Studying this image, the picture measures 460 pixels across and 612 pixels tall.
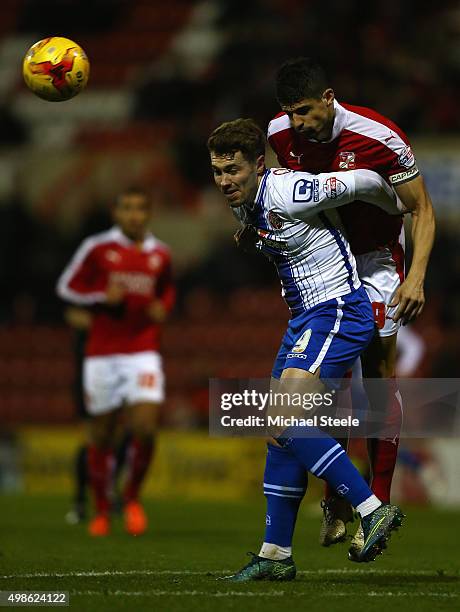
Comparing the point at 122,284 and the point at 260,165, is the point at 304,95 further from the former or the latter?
the point at 122,284

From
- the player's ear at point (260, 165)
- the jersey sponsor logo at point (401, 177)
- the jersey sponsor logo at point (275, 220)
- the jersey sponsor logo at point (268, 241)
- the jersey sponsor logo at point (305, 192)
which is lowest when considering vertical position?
the jersey sponsor logo at point (268, 241)

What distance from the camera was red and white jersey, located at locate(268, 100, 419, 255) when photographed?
588cm

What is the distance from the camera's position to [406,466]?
13.0 meters

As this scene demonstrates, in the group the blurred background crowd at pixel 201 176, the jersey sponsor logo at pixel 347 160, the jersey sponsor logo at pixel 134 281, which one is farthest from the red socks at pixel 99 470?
the blurred background crowd at pixel 201 176

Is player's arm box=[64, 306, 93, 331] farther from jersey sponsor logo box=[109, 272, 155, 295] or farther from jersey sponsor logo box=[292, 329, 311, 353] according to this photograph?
jersey sponsor logo box=[292, 329, 311, 353]

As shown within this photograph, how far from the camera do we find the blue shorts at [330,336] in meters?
5.48

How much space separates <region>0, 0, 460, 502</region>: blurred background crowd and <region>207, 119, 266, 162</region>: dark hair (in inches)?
361

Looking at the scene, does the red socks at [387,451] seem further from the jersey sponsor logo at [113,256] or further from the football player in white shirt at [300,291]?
the jersey sponsor logo at [113,256]

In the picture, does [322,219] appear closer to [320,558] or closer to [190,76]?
[320,558]

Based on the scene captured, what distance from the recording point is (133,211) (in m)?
9.39

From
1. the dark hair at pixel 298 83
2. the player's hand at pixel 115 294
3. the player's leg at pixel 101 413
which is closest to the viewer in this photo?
the dark hair at pixel 298 83

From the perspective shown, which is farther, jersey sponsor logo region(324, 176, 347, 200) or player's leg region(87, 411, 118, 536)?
player's leg region(87, 411, 118, 536)

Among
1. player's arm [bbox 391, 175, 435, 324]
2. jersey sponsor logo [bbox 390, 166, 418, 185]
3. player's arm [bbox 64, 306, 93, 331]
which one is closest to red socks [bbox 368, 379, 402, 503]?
player's arm [bbox 391, 175, 435, 324]

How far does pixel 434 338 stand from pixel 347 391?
918 cm
